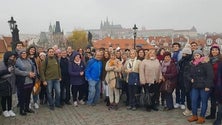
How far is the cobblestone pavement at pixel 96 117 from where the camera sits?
7.41 metres

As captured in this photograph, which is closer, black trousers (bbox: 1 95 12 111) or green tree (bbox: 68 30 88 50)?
black trousers (bbox: 1 95 12 111)

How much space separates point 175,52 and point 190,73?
1.55 m

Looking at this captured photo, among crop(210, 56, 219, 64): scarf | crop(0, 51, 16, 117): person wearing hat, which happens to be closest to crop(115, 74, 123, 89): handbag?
crop(210, 56, 219, 64): scarf

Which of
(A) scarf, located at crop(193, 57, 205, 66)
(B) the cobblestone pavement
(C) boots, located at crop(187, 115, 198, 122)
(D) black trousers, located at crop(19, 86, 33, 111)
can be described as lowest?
(B) the cobblestone pavement

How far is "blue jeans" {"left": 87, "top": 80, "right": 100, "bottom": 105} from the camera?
941cm

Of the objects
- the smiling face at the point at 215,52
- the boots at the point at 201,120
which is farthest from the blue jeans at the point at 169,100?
the smiling face at the point at 215,52

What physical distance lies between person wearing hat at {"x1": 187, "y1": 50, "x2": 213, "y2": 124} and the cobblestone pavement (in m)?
0.28

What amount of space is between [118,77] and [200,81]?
2.58 metres

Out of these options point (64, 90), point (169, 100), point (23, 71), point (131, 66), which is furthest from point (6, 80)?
point (169, 100)

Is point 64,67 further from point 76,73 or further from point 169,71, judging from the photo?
point 169,71

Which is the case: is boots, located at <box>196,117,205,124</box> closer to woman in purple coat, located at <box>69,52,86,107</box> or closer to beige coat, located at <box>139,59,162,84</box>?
beige coat, located at <box>139,59,162,84</box>

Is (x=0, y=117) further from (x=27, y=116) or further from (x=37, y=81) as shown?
(x=37, y=81)

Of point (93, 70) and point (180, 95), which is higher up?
point (93, 70)

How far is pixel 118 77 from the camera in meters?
8.96
